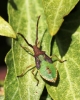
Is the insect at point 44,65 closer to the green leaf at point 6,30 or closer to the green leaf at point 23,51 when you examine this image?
the green leaf at point 23,51

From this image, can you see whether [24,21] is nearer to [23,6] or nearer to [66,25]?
[23,6]

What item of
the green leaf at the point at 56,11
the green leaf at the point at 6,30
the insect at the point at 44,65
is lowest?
the insect at the point at 44,65

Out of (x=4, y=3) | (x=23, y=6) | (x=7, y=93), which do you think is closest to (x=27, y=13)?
(x=23, y=6)

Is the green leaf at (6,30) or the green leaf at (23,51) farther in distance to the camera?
the green leaf at (23,51)

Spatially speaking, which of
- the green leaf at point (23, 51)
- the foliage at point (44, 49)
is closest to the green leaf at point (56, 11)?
the foliage at point (44, 49)

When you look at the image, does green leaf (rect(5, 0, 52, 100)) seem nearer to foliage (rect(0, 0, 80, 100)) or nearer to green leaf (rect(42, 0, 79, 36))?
foliage (rect(0, 0, 80, 100))

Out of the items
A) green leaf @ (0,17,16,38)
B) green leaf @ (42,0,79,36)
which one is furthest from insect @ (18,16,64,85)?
green leaf @ (42,0,79,36)

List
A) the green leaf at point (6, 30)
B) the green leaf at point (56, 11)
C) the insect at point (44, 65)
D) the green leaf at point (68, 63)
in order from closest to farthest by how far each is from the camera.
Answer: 1. the green leaf at point (56, 11)
2. the green leaf at point (6, 30)
3. the green leaf at point (68, 63)
4. the insect at point (44, 65)
